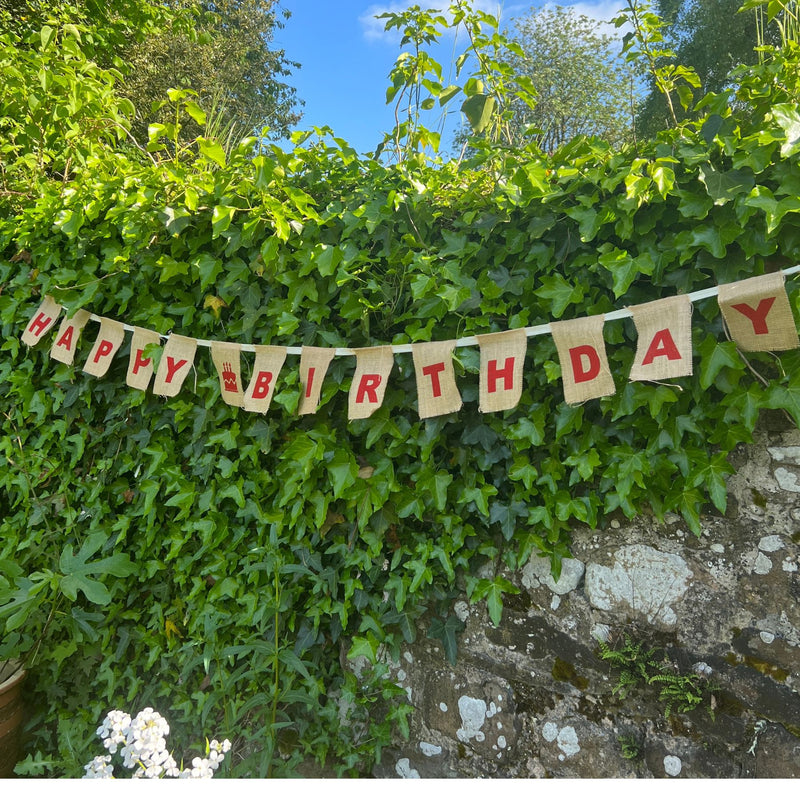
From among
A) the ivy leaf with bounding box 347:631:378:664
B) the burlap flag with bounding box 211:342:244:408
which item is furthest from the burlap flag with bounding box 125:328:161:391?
the ivy leaf with bounding box 347:631:378:664

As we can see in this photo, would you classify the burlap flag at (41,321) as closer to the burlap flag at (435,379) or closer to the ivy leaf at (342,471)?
the ivy leaf at (342,471)

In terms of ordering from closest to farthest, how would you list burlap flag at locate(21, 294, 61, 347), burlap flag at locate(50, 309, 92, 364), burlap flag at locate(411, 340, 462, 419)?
burlap flag at locate(411, 340, 462, 419) → burlap flag at locate(50, 309, 92, 364) → burlap flag at locate(21, 294, 61, 347)

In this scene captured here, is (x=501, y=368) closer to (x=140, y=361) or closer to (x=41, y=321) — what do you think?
(x=140, y=361)

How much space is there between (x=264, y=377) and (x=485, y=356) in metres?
0.89

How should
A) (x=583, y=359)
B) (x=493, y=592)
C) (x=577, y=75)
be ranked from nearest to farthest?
(x=583, y=359)
(x=493, y=592)
(x=577, y=75)

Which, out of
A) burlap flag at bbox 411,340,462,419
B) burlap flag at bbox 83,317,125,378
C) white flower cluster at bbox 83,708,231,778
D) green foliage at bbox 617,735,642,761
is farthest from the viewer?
burlap flag at bbox 83,317,125,378

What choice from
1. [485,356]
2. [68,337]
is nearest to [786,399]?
[485,356]

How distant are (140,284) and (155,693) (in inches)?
72.8

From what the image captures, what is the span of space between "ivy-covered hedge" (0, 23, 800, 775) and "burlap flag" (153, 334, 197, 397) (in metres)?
0.08

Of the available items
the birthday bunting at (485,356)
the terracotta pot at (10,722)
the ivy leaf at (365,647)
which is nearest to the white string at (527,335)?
the birthday bunting at (485,356)

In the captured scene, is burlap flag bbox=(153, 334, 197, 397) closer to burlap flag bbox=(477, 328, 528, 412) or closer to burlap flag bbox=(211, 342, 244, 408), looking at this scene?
burlap flag bbox=(211, 342, 244, 408)

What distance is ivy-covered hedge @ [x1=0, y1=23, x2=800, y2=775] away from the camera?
170 centimetres

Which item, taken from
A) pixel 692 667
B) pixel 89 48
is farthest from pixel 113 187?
pixel 89 48

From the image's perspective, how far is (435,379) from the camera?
1942 mm
